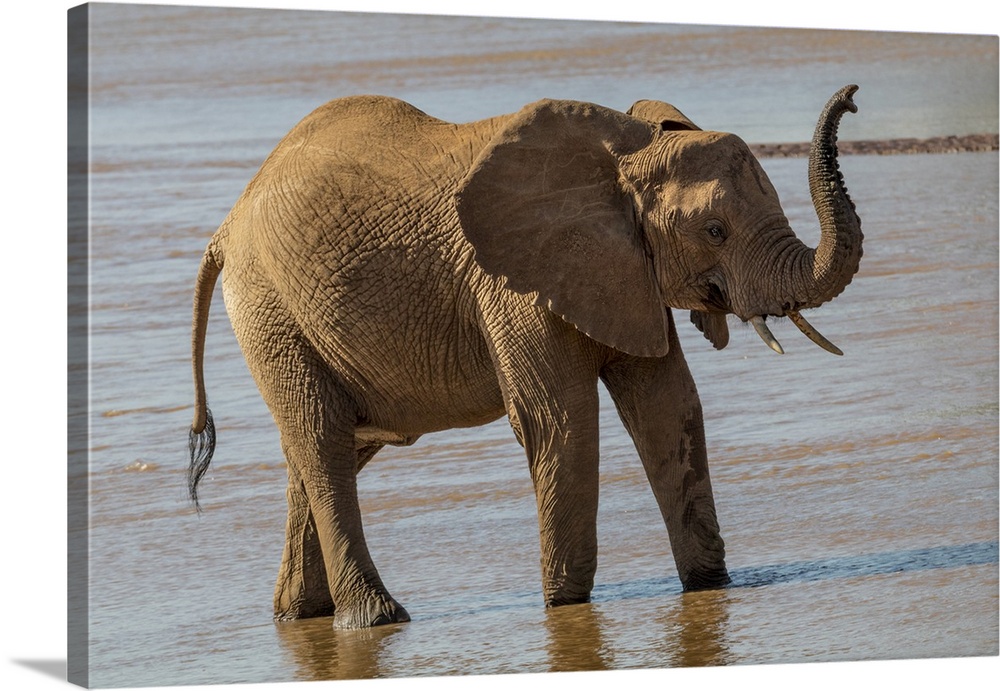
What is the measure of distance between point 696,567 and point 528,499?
75.8 inches

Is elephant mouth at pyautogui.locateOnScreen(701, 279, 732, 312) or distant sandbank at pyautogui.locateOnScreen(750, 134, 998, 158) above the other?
distant sandbank at pyautogui.locateOnScreen(750, 134, 998, 158)

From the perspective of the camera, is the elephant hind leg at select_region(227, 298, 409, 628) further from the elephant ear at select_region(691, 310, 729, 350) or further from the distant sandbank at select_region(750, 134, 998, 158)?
the distant sandbank at select_region(750, 134, 998, 158)

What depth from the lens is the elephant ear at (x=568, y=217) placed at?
6.39m

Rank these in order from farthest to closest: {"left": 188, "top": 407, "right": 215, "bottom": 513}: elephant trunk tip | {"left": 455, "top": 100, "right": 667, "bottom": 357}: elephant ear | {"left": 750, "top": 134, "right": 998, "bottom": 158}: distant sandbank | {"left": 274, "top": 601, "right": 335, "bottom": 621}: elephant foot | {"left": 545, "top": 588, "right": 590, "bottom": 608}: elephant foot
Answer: {"left": 750, "top": 134, "right": 998, "bottom": 158}: distant sandbank → {"left": 188, "top": 407, "right": 215, "bottom": 513}: elephant trunk tip → {"left": 274, "top": 601, "right": 335, "bottom": 621}: elephant foot → {"left": 545, "top": 588, "right": 590, "bottom": 608}: elephant foot → {"left": 455, "top": 100, "right": 667, "bottom": 357}: elephant ear

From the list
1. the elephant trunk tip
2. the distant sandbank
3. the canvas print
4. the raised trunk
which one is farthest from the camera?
the distant sandbank

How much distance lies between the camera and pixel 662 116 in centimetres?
666

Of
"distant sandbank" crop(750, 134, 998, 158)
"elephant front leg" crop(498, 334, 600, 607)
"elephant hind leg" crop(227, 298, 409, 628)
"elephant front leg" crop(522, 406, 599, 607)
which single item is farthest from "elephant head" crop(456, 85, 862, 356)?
"distant sandbank" crop(750, 134, 998, 158)

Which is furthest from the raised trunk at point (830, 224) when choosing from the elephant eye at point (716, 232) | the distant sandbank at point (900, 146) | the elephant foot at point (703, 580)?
the distant sandbank at point (900, 146)

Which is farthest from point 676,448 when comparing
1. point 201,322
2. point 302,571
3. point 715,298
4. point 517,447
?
point 517,447

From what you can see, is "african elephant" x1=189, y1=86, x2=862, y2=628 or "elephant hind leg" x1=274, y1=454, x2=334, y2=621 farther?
"elephant hind leg" x1=274, y1=454, x2=334, y2=621

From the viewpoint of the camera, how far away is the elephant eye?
629 centimetres

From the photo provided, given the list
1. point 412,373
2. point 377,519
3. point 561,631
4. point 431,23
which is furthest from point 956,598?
point 431,23

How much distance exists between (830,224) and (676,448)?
3.16ft

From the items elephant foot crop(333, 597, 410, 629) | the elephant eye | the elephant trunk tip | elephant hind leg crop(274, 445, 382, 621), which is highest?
the elephant eye
